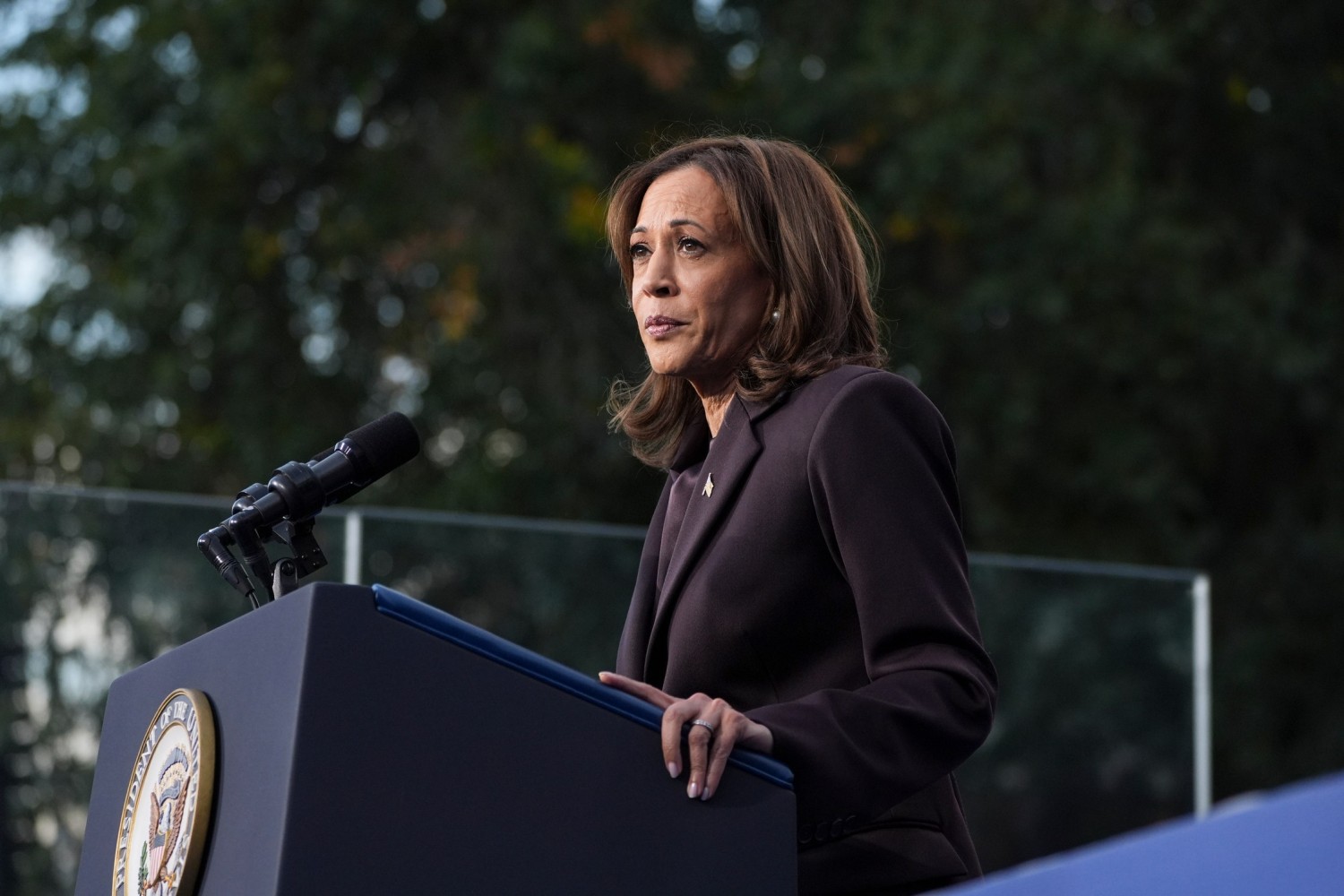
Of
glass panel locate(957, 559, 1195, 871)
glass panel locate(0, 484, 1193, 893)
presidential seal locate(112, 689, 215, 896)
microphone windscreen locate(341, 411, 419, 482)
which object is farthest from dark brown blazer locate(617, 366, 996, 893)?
glass panel locate(957, 559, 1195, 871)

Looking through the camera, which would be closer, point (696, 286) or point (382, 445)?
point (382, 445)

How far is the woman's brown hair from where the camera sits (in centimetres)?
207

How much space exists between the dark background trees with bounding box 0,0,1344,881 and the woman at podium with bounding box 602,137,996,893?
796 centimetres

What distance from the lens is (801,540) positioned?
6.12ft

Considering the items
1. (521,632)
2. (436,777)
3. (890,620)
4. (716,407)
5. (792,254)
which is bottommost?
(436,777)

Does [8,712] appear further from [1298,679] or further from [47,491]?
[1298,679]

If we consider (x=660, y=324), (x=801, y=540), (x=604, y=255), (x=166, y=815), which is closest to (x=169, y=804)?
(x=166, y=815)

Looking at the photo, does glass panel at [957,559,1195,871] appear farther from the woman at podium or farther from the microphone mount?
the microphone mount

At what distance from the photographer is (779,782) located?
1597 mm

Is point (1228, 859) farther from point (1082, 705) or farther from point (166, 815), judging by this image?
point (1082, 705)

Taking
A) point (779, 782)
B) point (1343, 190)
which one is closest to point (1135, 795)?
point (779, 782)

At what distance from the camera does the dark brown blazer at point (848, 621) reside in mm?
1689

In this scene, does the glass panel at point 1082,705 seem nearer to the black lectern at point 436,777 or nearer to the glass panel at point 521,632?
the glass panel at point 521,632

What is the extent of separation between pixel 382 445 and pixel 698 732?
0.52 metres
